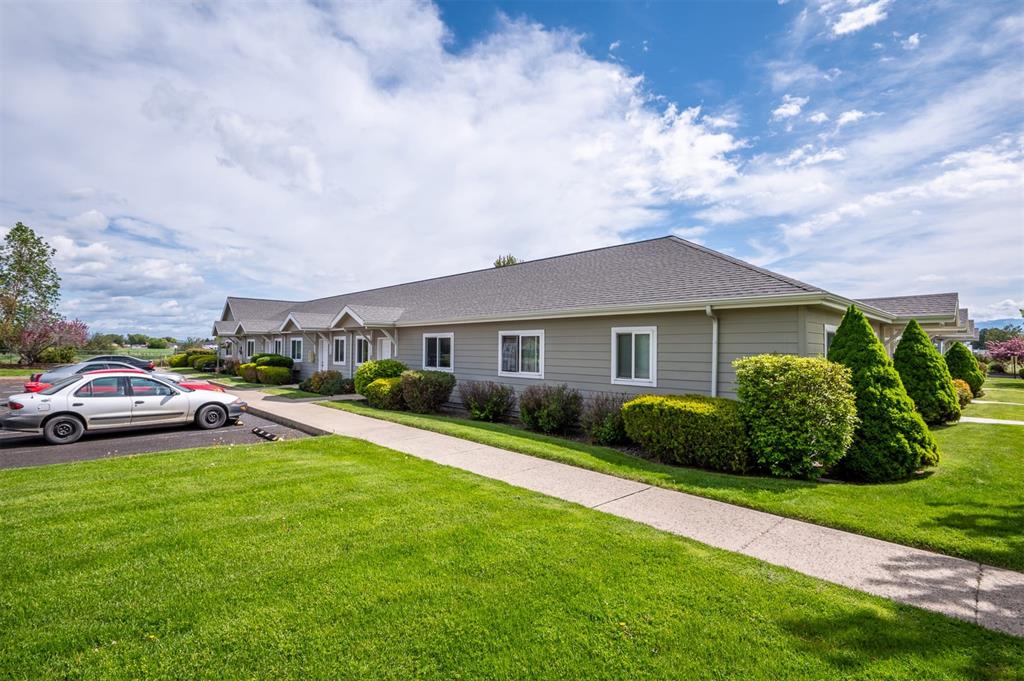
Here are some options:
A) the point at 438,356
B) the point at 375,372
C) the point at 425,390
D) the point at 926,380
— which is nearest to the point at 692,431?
the point at 425,390

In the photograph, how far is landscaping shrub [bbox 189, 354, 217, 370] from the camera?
127ft

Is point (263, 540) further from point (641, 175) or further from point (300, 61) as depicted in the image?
point (641, 175)

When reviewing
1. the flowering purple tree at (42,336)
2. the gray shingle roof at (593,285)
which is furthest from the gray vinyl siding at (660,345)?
the flowering purple tree at (42,336)

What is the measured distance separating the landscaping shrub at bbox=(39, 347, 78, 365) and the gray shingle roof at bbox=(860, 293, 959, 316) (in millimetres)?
54733

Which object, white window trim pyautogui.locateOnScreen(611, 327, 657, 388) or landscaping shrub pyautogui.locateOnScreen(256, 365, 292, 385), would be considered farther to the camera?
landscaping shrub pyautogui.locateOnScreen(256, 365, 292, 385)

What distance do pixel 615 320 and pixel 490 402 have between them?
13.8 ft

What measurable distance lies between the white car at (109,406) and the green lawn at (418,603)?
4.96 m

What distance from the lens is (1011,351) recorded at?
3334 cm

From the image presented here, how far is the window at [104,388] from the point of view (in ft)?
32.4

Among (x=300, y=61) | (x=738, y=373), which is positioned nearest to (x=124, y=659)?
(x=738, y=373)

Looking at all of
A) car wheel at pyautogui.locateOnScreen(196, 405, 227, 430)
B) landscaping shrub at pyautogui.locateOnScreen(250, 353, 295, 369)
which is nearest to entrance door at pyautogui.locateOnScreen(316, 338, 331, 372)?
landscaping shrub at pyautogui.locateOnScreen(250, 353, 295, 369)

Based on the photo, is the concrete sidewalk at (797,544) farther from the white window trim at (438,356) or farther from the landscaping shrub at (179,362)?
the landscaping shrub at (179,362)

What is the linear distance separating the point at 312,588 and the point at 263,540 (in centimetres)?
125

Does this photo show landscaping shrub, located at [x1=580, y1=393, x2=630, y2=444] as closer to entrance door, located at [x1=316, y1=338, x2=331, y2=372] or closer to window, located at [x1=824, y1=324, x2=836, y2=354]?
window, located at [x1=824, y1=324, x2=836, y2=354]
